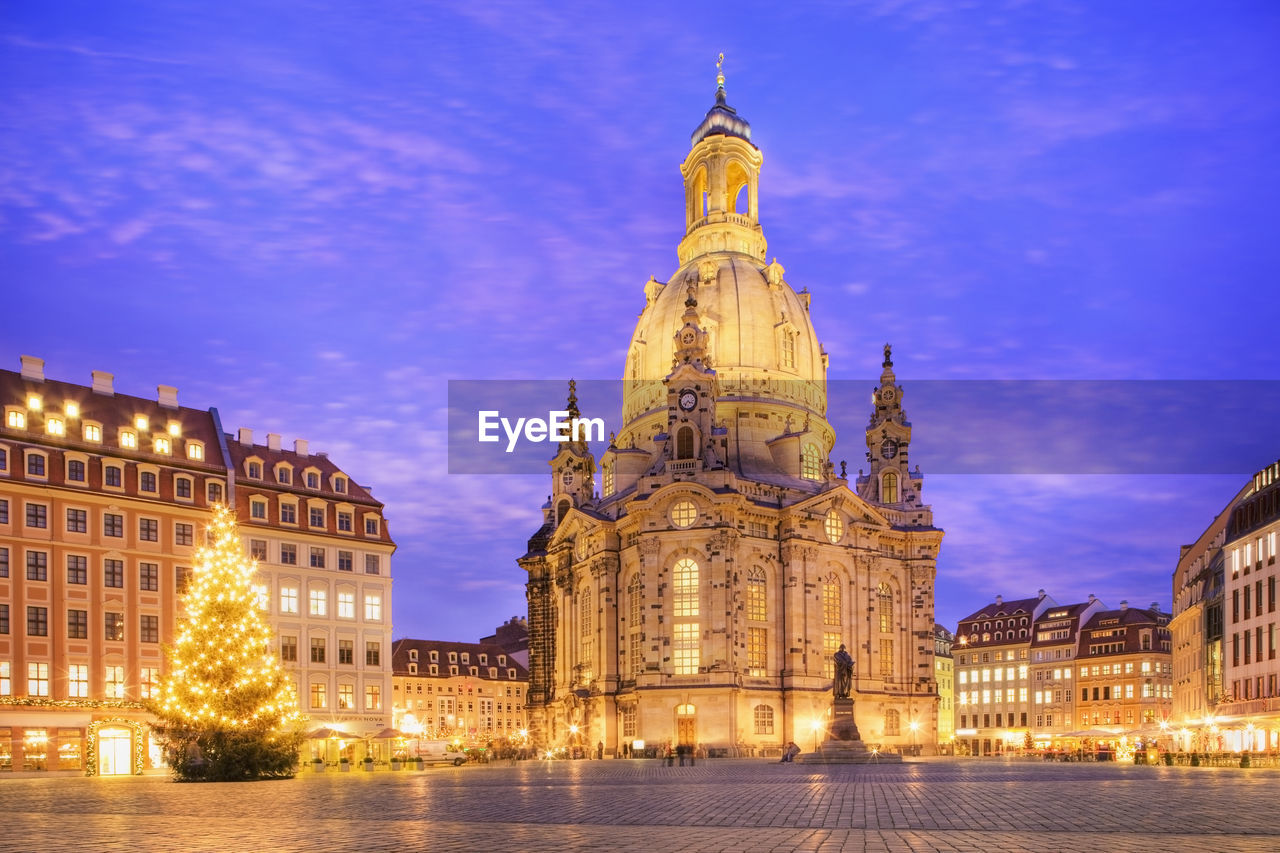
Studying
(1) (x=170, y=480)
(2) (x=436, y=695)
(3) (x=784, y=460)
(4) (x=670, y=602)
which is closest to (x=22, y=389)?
(1) (x=170, y=480)

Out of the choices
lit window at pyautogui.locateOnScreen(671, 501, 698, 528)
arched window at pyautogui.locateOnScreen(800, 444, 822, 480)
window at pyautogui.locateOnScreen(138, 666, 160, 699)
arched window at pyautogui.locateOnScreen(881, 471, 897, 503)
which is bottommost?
window at pyautogui.locateOnScreen(138, 666, 160, 699)

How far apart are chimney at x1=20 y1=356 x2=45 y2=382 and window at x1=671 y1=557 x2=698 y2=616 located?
44.0 metres

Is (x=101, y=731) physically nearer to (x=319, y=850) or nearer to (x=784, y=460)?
(x=319, y=850)

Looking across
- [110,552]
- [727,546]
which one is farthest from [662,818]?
[727,546]

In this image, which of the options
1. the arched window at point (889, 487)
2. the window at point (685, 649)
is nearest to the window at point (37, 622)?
the window at point (685, 649)

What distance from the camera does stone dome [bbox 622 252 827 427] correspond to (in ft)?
343

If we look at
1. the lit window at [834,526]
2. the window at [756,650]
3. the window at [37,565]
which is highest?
the lit window at [834,526]

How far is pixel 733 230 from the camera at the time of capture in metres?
115

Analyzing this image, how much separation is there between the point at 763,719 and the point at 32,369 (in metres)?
52.6

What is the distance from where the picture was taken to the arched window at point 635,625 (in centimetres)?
9075

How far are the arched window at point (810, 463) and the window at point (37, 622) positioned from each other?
57588 millimetres

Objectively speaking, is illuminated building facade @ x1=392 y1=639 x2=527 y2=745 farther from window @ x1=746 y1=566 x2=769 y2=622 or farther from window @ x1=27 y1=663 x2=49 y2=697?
window @ x1=27 y1=663 x2=49 y2=697

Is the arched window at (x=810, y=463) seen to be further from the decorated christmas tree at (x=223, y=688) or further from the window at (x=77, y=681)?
the decorated christmas tree at (x=223, y=688)

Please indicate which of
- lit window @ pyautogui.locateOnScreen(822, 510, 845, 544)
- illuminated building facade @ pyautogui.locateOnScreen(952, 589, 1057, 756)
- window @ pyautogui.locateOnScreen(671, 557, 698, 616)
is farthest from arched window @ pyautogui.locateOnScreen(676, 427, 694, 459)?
illuminated building facade @ pyautogui.locateOnScreen(952, 589, 1057, 756)
